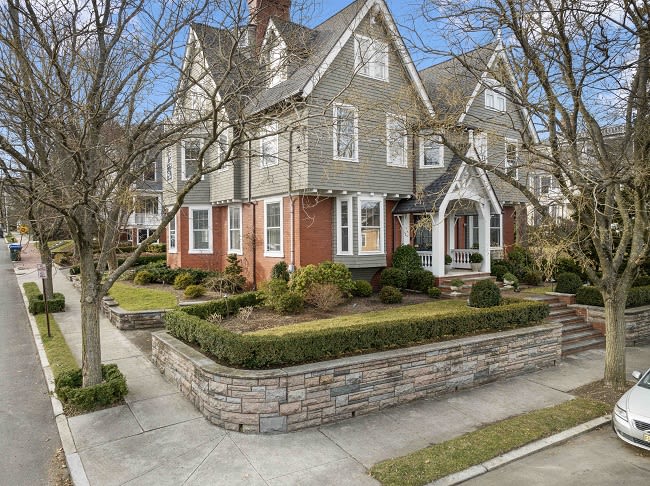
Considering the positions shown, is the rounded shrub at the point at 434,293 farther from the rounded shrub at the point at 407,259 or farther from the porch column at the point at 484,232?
the porch column at the point at 484,232

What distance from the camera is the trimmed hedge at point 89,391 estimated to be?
7.47m

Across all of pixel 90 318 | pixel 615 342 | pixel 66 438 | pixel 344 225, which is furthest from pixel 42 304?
pixel 615 342

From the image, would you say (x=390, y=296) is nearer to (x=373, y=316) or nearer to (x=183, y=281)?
(x=373, y=316)

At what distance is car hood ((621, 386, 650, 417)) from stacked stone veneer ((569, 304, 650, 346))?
22.4ft

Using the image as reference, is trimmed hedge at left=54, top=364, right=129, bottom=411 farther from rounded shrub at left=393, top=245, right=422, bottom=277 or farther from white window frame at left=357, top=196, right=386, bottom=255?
rounded shrub at left=393, top=245, right=422, bottom=277

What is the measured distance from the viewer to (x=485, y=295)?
12.2 metres

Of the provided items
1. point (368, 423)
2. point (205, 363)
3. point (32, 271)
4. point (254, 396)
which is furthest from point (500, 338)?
point (32, 271)

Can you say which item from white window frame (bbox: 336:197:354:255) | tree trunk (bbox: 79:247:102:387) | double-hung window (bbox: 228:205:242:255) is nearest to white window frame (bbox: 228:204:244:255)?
double-hung window (bbox: 228:205:242:255)

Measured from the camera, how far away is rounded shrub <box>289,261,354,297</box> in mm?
13148

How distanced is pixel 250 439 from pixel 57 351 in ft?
23.8

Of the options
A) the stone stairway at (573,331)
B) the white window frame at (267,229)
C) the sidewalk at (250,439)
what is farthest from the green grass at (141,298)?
the stone stairway at (573,331)

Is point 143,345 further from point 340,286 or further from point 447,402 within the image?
point 447,402

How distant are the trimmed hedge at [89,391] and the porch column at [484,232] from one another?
48.1 feet

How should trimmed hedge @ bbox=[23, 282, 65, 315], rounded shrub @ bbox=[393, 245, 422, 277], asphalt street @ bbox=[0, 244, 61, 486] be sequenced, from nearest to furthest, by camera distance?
asphalt street @ bbox=[0, 244, 61, 486], trimmed hedge @ bbox=[23, 282, 65, 315], rounded shrub @ bbox=[393, 245, 422, 277]
